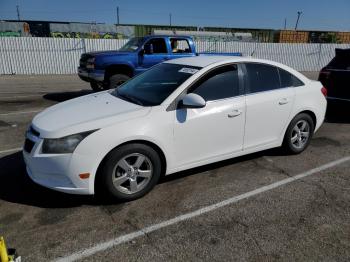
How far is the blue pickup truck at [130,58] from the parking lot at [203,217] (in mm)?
5147

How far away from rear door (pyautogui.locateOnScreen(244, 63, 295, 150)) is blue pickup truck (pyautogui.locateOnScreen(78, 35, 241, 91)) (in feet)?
18.1

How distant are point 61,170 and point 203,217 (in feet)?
5.06

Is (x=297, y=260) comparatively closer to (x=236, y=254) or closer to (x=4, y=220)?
(x=236, y=254)

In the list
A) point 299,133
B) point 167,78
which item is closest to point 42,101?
point 167,78

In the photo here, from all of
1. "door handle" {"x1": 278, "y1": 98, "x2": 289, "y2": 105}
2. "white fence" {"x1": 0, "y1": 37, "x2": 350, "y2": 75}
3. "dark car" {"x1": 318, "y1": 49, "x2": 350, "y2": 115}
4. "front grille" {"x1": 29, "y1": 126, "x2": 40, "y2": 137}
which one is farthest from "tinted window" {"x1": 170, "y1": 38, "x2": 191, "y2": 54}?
"white fence" {"x1": 0, "y1": 37, "x2": 350, "y2": 75}

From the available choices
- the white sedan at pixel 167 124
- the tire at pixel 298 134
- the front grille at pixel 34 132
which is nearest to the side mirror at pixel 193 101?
the white sedan at pixel 167 124

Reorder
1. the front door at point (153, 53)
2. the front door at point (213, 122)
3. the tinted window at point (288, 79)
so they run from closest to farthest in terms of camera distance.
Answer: the front door at point (213, 122) < the tinted window at point (288, 79) < the front door at point (153, 53)

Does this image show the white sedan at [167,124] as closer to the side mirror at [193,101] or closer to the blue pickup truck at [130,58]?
the side mirror at [193,101]

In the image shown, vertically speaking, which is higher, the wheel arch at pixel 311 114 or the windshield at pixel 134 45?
the windshield at pixel 134 45

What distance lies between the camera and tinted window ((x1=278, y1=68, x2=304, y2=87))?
4820 mm

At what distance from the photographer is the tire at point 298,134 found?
16.2ft

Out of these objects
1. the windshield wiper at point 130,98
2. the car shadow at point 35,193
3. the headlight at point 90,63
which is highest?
the windshield wiper at point 130,98

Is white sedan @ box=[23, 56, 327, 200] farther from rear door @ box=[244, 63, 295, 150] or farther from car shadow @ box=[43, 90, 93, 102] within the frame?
car shadow @ box=[43, 90, 93, 102]

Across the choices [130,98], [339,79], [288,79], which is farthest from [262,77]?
[339,79]
